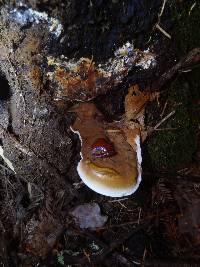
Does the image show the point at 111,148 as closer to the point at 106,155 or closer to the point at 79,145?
the point at 106,155

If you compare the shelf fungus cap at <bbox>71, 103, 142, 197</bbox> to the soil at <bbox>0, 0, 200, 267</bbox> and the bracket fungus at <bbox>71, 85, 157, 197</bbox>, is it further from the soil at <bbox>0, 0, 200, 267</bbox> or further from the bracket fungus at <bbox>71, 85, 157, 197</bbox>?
the soil at <bbox>0, 0, 200, 267</bbox>

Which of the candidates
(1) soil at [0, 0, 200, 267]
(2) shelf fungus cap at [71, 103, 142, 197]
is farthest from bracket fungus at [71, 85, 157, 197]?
(1) soil at [0, 0, 200, 267]

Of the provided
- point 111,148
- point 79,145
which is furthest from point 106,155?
point 79,145

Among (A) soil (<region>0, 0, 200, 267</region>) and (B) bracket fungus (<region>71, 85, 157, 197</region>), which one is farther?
(B) bracket fungus (<region>71, 85, 157, 197</region>)

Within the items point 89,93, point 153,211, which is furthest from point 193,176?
point 89,93

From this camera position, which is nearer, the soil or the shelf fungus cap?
the soil

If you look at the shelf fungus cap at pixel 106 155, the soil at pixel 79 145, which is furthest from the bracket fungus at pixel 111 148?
the soil at pixel 79 145

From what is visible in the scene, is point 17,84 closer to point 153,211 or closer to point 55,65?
point 55,65
